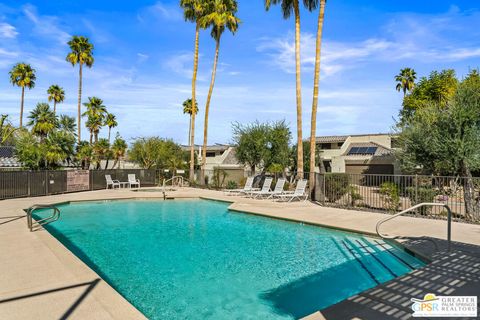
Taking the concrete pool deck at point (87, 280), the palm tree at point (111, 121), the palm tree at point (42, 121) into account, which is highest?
the palm tree at point (111, 121)

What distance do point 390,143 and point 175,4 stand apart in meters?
25.2

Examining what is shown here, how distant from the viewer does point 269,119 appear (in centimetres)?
2462

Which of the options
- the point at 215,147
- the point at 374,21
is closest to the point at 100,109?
the point at 215,147

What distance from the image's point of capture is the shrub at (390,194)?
1259 cm

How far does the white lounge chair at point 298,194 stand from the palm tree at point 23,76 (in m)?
37.2

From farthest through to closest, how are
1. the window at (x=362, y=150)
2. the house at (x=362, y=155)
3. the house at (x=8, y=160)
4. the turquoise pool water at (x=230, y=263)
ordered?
the window at (x=362, y=150)
the house at (x=362, y=155)
the house at (x=8, y=160)
the turquoise pool water at (x=230, y=263)

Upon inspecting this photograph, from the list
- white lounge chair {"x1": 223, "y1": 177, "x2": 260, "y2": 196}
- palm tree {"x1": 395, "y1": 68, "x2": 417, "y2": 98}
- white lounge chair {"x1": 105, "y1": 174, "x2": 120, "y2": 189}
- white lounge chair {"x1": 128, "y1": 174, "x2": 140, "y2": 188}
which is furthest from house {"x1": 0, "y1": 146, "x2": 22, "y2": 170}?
palm tree {"x1": 395, "y1": 68, "x2": 417, "y2": 98}

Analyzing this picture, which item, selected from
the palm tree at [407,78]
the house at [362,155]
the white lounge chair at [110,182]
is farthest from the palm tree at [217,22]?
the palm tree at [407,78]

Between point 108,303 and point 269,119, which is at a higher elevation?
point 269,119

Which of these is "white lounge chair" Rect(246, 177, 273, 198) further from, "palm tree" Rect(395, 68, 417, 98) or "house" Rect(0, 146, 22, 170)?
"palm tree" Rect(395, 68, 417, 98)

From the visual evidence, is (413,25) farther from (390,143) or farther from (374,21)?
(390,143)

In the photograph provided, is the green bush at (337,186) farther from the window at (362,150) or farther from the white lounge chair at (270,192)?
the window at (362,150)

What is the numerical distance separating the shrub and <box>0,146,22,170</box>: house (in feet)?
95.9

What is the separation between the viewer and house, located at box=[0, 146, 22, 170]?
2936 cm
